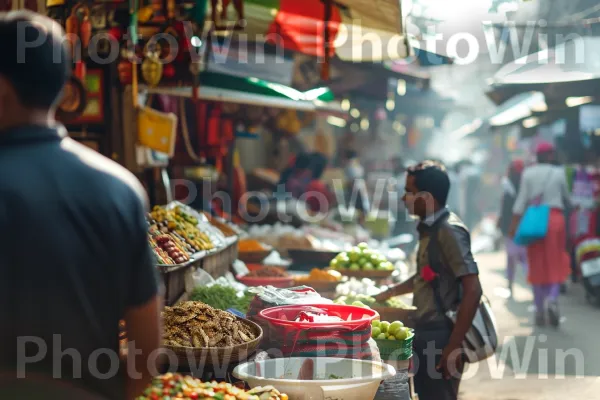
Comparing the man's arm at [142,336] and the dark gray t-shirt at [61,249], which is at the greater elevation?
the dark gray t-shirt at [61,249]

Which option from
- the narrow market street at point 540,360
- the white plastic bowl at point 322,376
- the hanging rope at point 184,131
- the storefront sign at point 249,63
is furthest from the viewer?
the storefront sign at point 249,63

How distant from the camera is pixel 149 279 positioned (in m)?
2.25

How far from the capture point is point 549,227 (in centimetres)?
1122

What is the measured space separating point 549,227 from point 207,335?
8.41 metres

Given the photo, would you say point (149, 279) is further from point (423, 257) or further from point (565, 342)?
point (565, 342)

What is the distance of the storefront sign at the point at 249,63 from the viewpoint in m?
9.20

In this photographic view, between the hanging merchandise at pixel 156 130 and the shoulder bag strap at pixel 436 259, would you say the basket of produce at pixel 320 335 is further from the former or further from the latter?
the hanging merchandise at pixel 156 130

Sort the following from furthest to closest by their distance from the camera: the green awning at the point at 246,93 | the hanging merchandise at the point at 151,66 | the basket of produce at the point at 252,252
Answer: the basket of produce at the point at 252,252 < the green awning at the point at 246,93 < the hanging merchandise at the point at 151,66

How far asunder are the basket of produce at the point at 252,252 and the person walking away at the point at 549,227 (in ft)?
14.4

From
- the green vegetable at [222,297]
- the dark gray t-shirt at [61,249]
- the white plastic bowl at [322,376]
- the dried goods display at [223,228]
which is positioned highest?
the dark gray t-shirt at [61,249]

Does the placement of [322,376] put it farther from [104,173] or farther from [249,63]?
[249,63]

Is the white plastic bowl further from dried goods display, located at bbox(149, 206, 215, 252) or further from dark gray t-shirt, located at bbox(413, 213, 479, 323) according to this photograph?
dried goods display, located at bbox(149, 206, 215, 252)

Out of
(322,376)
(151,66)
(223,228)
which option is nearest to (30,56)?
(322,376)

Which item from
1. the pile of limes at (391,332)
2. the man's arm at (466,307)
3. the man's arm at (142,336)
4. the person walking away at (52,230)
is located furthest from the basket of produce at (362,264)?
the person walking away at (52,230)
